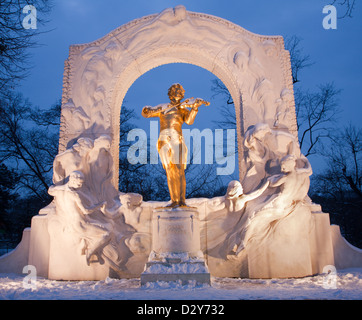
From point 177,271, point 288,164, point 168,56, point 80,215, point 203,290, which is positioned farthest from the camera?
point 168,56

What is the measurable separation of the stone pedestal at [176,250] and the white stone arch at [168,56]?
7.22 ft

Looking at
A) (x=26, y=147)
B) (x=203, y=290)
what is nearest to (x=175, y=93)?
(x=203, y=290)

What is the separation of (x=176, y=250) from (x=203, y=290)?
1.05 m

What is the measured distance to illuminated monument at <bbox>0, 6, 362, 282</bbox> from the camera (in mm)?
5750

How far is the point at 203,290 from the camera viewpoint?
4254mm

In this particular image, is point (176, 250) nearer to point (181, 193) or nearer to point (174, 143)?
point (181, 193)

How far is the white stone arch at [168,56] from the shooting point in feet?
22.8

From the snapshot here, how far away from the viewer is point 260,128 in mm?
6371

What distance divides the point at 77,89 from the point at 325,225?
598cm

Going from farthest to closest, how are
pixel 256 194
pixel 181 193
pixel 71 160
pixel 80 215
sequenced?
1. pixel 71 160
2. pixel 256 194
3. pixel 80 215
4. pixel 181 193
